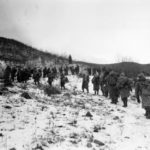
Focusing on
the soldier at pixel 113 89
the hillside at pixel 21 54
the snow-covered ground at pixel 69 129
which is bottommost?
the snow-covered ground at pixel 69 129

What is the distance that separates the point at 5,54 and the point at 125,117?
10009 cm

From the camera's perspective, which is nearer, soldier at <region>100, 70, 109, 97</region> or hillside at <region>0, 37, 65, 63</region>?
soldier at <region>100, 70, 109, 97</region>

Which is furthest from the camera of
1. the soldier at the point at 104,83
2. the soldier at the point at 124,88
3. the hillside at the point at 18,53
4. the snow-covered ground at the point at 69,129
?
the hillside at the point at 18,53

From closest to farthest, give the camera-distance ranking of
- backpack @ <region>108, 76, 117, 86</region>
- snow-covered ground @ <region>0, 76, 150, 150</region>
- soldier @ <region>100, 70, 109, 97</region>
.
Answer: snow-covered ground @ <region>0, 76, 150, 150</region>
backpack @ <region>108, 76, 117, 86</region>
soldier @ <region>100, 70, 109, 97</region>

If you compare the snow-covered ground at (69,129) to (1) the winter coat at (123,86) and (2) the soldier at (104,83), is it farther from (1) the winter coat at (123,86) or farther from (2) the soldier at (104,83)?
(2) the soldier at (104,83)

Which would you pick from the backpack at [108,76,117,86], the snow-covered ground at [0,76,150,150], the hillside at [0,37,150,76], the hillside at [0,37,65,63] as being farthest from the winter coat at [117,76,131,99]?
the hillside at [0,37,65,63]

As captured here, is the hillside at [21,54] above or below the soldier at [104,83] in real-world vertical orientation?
above

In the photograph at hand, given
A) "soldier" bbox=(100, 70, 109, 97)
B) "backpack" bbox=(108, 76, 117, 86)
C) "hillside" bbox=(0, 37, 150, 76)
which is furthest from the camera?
"hillside" bbox=(0, 37, 150, 76)

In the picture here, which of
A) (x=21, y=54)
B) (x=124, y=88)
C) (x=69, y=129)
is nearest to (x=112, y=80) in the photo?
(x=124, y=88)

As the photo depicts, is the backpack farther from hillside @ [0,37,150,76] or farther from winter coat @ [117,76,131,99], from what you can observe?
hillside @ [0,37,150,76]

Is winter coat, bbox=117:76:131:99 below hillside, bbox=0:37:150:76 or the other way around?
below

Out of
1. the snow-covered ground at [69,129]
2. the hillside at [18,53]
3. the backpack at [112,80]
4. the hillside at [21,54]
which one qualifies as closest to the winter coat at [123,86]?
the backpack at [112,80]

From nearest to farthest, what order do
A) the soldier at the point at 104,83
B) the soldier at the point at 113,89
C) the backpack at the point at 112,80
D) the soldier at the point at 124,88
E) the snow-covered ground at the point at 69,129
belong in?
the snow-covered ground at the point at 69,129 < the soldier at the point at 124,88 < the soldier at the point at 113,89 < the backpack at the point at 112,80 < the soldier at the point at 104,83

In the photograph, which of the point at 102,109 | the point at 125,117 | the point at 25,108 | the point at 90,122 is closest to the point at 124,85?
the point at 102,109
